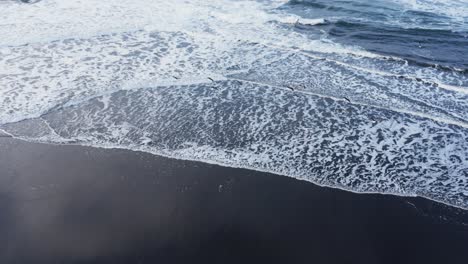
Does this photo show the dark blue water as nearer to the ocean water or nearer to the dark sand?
the ocean water

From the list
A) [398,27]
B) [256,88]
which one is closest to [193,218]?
[256,88]

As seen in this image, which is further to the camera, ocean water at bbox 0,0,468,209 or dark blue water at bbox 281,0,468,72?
dark blue water at bbox 281,0,468,72

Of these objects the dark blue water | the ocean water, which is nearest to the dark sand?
the ocean water

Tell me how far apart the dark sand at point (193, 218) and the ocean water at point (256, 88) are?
1.93 ft

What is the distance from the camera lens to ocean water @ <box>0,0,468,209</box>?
8.59m

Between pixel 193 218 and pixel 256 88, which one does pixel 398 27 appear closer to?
pixel 256 88

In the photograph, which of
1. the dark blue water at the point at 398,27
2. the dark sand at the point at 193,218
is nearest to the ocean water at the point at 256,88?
the dark blue water at the point at 398,27

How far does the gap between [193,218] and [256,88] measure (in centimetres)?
547

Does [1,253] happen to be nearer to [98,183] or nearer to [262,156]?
[98,183]

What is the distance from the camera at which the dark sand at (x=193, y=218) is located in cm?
619

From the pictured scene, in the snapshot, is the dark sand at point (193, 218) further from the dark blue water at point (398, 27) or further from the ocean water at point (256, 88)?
the dark blue water at point (398, 27)

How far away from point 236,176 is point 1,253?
4168 mm

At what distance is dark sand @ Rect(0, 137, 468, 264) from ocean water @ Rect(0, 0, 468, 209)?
587 millimetres

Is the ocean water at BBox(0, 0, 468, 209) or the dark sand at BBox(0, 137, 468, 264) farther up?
the ocean water at BBox(0, 0, 468, 209)
